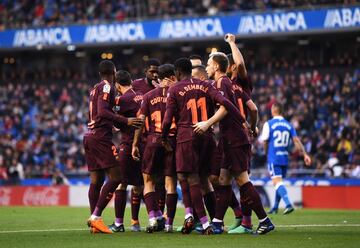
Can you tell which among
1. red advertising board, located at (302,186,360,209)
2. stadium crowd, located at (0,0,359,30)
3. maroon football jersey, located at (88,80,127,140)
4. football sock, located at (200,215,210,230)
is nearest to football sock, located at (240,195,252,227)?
football sock, located at (200,215,210,230)

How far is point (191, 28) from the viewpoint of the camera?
37.2m

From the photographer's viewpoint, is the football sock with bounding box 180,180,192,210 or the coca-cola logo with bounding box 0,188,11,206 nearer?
the football sock with bounding box 180,180,192,210

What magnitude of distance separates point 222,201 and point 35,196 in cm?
1741

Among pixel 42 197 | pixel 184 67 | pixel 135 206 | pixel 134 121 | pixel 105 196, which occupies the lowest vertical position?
pixel 42 197

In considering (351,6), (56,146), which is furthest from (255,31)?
(56,146)

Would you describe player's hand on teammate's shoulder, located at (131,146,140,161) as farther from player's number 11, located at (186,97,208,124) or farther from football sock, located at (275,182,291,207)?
football sock, located at (275,182,291,207)

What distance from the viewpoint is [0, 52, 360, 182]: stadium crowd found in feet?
94.2

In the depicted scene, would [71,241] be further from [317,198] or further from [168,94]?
[317,198]

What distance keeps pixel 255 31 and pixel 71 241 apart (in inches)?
975

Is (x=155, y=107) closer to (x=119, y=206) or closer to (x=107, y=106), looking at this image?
(x=107, y=106)

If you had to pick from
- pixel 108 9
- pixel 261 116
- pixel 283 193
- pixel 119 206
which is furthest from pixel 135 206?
pixel 108 9

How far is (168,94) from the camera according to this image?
12625 mm

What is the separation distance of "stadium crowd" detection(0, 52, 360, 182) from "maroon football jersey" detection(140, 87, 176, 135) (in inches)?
541

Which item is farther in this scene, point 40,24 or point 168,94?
point 40,24
